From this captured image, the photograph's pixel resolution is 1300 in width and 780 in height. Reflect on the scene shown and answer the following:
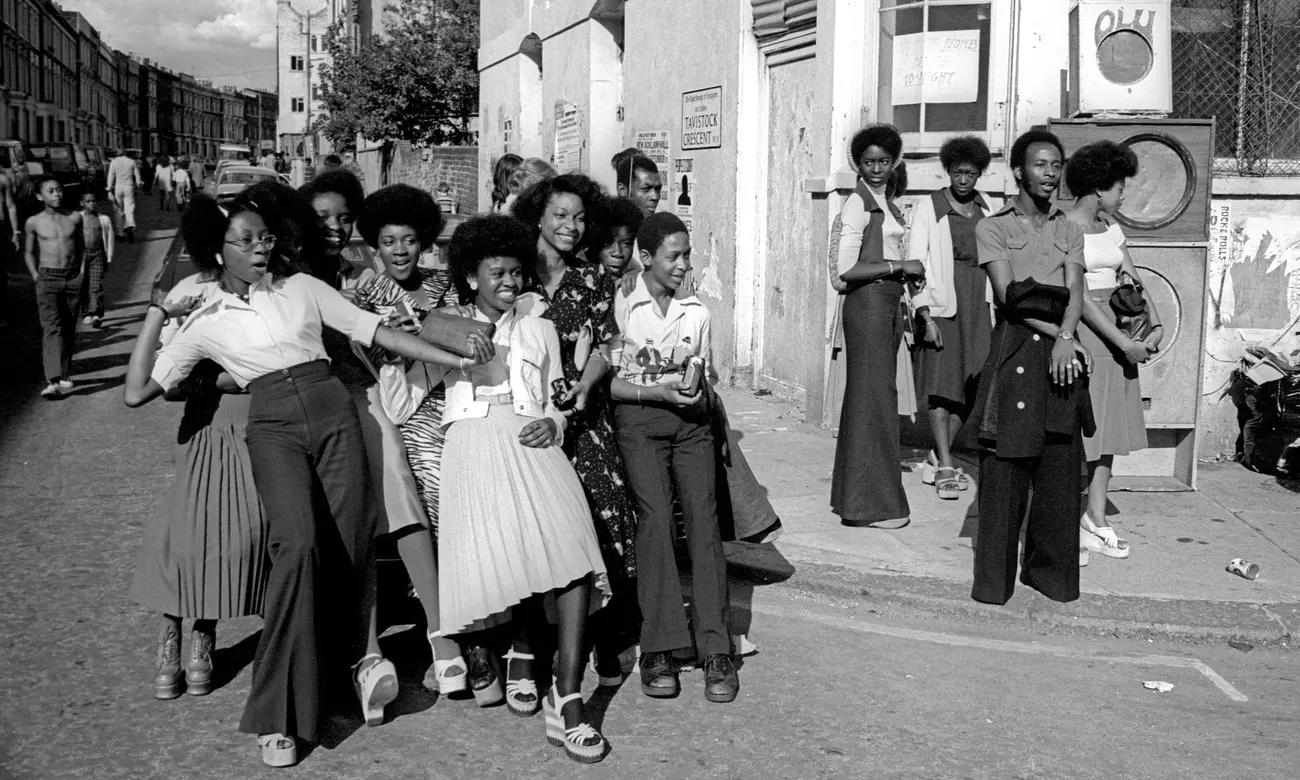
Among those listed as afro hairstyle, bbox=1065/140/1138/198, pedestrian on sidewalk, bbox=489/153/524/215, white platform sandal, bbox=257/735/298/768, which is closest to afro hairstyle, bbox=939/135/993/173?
afro hairstyle, bbox=1065/140/1138/198

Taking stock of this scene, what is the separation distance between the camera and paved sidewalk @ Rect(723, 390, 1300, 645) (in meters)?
5.67

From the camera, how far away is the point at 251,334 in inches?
170

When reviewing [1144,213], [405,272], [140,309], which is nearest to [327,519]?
[405,272]

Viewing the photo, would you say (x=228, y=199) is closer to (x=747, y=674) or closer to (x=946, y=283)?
(x=747, y=674)

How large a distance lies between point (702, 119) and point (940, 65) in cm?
306

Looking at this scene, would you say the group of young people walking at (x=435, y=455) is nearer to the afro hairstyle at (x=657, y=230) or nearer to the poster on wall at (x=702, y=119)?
the afro hairstyle at (x=657, y=230)

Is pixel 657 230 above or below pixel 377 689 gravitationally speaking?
above

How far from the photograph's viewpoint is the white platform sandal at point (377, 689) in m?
4.43

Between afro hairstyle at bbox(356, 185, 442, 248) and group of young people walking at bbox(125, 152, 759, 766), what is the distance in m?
0.01

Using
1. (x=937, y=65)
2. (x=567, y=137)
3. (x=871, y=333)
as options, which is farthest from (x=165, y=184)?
(x=871, y=333)

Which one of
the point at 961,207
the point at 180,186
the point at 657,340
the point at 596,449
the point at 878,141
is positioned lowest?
the point at 596,449

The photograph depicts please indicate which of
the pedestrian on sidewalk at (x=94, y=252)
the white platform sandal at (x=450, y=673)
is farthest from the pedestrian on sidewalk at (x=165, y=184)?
Answer: the white platform sandal at (x=450, y=673)

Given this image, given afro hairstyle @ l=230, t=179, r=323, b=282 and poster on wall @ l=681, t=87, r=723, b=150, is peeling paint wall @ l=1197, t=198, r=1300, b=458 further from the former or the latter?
afro hairstyle @ l=230, t=179, r=323, b=282

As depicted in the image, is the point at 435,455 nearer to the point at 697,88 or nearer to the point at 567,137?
the point at 697,88
